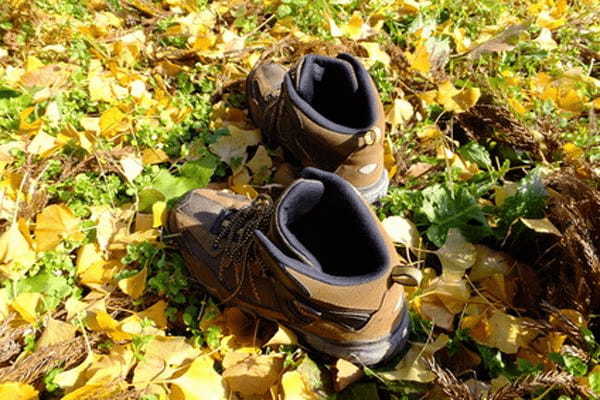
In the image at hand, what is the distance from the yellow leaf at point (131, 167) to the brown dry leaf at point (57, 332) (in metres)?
0.47

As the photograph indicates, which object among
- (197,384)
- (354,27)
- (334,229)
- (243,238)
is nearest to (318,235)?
(334,229)

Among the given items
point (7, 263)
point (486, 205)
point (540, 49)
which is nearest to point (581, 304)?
point (486, 205)

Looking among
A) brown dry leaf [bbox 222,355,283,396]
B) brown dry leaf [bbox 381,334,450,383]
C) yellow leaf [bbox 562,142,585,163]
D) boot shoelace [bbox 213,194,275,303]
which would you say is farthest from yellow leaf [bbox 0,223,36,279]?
yellow leaf [bbox 562,142,585,163]

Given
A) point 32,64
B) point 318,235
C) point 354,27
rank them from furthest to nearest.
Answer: point 354,27
point 32,64
point 318,235

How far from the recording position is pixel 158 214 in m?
1.36

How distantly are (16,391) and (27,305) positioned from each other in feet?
0.78

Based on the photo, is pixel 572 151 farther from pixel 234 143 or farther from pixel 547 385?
pixel 234 143

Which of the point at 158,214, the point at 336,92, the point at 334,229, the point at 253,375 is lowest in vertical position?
the point at 253,375

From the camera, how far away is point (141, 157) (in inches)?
60.9

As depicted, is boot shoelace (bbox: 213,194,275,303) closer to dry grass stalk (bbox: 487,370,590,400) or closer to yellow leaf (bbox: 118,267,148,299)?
yellow leaf (bbox: 118,267,148,299)

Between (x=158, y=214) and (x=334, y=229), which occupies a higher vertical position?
(x=334, y=229)

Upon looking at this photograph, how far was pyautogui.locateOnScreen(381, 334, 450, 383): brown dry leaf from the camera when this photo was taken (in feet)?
3.47

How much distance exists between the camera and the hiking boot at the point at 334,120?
130cm

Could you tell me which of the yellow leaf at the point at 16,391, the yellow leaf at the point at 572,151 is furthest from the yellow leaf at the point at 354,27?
the yellow leaf at the point at 16,391
